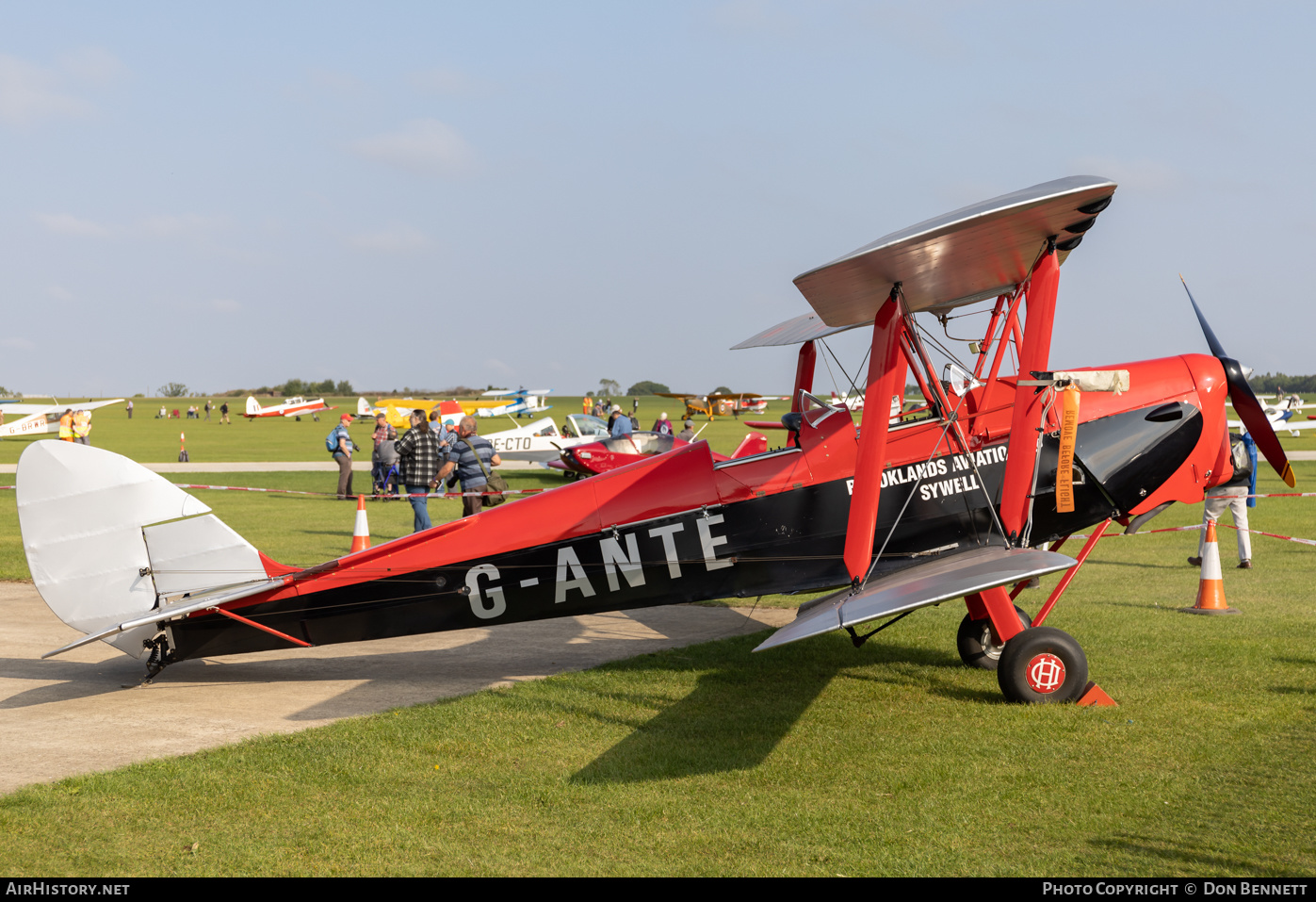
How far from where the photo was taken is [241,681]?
7.55m

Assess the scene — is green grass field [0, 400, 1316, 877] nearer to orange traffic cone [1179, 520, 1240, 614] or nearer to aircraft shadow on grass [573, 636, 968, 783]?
aircraft shadow on grass [573, 636, 968, 783]

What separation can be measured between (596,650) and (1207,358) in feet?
17.4

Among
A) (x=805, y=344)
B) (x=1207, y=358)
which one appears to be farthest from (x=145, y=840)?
(x=1207, y=358)

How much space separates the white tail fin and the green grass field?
1.60m

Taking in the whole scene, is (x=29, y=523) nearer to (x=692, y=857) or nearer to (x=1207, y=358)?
(x=692, y=857)

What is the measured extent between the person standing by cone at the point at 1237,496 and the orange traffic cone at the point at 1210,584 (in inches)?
3.4

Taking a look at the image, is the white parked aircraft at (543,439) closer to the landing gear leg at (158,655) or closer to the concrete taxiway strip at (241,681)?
the concrete taxiway strip at (241,681)

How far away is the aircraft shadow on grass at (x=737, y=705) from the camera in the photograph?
5.52 metres

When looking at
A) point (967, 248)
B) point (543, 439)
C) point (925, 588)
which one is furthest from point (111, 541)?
point (543, 439)

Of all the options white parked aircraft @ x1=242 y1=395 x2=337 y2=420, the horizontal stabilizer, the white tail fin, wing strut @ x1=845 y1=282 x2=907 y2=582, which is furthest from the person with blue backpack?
white parked aircraft @ x1=242 y1=395 x2=337 y2=420

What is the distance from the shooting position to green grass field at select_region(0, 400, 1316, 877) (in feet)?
14.0

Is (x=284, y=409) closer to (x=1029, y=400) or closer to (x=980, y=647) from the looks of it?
(x=980, y=647)

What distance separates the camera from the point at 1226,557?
12891 mm

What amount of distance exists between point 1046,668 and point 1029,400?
5.65ft
